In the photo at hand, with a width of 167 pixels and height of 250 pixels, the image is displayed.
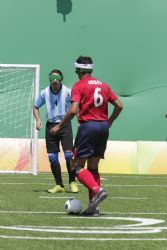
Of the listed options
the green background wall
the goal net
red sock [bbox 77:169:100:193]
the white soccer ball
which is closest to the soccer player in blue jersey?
red sock [bbox 77:169:100:193]

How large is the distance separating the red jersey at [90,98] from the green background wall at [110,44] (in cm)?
1231

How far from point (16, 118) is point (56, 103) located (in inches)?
288

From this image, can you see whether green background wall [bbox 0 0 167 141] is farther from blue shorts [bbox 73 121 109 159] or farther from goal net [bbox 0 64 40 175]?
blue shorts [bbox 73 121 109 159]

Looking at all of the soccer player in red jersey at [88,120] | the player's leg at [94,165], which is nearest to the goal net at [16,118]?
the player's leg at [94,165]

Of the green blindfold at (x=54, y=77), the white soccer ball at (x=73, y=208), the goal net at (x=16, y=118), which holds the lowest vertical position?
the goal net at (x=16, y=118)

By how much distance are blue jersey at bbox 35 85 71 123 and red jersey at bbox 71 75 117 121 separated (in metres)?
4.07

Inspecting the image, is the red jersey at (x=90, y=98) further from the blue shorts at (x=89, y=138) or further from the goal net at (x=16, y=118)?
the goal net at (x=16, y=118)

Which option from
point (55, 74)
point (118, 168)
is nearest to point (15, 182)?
point (55, 74)

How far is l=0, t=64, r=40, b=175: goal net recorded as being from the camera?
2034cm

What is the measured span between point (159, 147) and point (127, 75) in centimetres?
263

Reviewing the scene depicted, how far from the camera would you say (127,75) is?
893 inches

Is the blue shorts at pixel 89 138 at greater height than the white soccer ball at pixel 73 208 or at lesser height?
greater

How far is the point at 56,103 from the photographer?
14172 millimetres

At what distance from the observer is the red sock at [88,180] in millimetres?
9745
